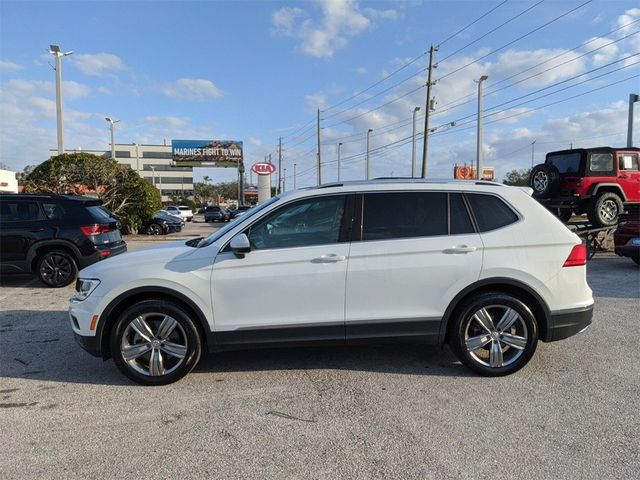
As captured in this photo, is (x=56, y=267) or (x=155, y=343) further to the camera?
(x=56, y=267)

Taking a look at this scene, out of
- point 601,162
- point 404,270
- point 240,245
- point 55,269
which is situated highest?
point 601,162

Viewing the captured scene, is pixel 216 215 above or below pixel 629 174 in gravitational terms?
below

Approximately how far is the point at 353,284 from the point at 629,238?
9.19m

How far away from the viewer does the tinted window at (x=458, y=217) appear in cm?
417

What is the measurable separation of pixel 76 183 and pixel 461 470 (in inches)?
762

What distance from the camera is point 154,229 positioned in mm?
22641

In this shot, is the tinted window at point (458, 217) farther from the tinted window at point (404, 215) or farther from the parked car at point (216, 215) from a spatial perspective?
the parked car at point (216, 215)

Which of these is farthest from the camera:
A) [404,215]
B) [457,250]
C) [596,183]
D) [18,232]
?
[596,183]

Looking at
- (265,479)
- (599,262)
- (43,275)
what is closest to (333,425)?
(265,479)

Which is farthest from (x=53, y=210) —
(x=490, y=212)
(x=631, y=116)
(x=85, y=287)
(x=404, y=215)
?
(x=631, y=116)

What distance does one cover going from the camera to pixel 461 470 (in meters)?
2.78

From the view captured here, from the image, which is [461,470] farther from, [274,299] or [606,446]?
[274,299]

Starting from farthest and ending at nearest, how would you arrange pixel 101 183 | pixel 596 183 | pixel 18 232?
pixel 101 183, pixel 596 183, pixel 18 232

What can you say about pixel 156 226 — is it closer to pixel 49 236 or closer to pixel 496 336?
pixel 49 236
